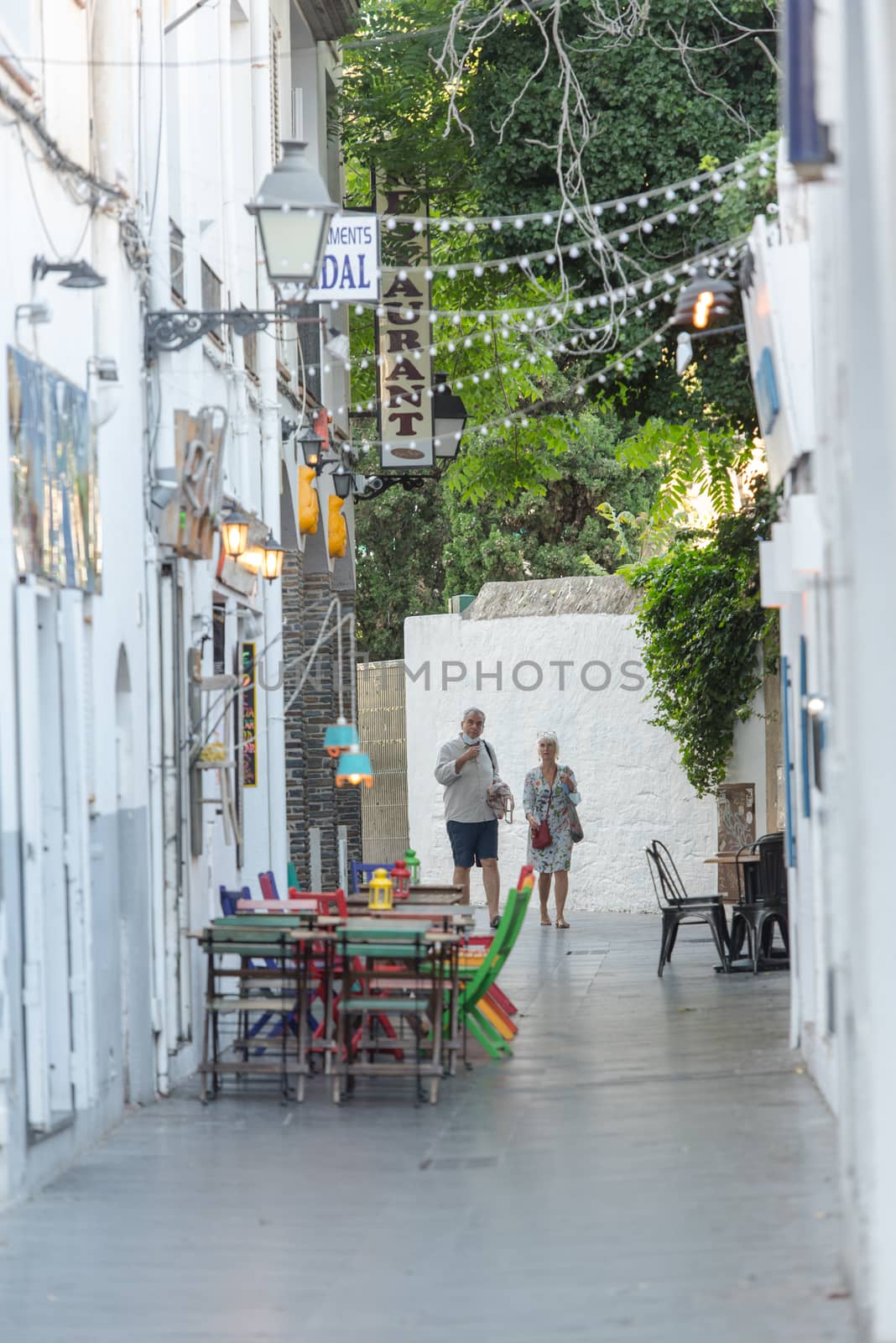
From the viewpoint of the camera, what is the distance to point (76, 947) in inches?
330

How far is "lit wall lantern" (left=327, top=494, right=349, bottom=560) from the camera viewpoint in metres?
19.8

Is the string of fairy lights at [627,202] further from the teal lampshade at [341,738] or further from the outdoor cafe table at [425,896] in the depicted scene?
the outdoor cafe table at [425,896]

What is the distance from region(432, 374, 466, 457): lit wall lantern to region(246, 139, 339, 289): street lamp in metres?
9.96

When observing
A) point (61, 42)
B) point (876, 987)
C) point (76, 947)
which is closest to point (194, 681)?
point (76, 947)

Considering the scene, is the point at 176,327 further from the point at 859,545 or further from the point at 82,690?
the point at 859,545

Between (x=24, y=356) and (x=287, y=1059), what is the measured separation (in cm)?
486

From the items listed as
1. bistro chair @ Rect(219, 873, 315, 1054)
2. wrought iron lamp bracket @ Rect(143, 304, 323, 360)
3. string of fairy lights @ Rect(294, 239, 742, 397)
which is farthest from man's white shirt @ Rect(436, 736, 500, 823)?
wrought iron lamp bracket @ Rect(143, 304, 323, 360)

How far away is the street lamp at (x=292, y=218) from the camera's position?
30.6 feet

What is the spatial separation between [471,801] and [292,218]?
930 cm

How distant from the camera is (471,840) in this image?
18.2 meters

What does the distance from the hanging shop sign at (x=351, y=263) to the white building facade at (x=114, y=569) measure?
104cm

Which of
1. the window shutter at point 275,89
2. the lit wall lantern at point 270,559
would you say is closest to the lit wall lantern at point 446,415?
the window shutter at point 275,89

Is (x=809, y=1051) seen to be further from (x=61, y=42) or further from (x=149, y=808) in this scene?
(x=61, y=42)

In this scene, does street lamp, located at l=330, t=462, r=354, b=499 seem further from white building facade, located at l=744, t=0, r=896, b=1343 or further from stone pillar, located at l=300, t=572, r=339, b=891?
white building facade, located at l=744, t=0, r=896, b=1343
